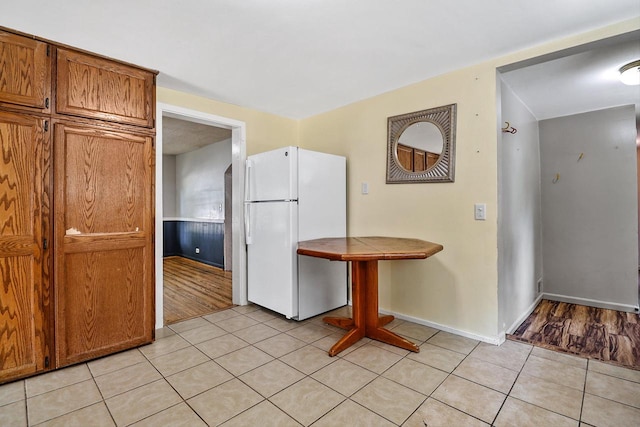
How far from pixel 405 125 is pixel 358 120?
61 cm

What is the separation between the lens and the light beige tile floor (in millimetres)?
1641

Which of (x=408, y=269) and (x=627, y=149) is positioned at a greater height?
(x=627, y=149)

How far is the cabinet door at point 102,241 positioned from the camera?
2.14m

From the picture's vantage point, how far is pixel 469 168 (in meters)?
2.59

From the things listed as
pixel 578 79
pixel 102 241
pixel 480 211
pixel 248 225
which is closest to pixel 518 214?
pixel 480 211

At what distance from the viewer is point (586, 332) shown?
2.82 meters

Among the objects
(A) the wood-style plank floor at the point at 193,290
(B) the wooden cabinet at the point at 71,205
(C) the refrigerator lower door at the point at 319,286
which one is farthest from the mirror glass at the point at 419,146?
(A) the wood-style plank floor at the point at 193,290

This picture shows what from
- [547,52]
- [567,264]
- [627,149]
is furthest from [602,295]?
[547,52]

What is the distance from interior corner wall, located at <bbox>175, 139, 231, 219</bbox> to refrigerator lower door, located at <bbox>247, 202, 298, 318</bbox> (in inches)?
105

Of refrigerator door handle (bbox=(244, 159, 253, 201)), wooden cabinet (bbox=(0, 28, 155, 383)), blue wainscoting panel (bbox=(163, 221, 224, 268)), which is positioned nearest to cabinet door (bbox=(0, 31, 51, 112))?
wooden cabinet (bbox=(0, 28, 155, 383))

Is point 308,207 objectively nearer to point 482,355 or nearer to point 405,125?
point 405,125

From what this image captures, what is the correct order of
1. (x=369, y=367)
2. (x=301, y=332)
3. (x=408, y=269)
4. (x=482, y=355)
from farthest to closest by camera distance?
(x=408, y=269) < (x=301, y=332) < (x=482, y=355) < (x=369, y=367)

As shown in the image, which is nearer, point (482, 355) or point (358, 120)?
point (482, 355)

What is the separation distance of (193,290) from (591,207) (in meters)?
5.02
